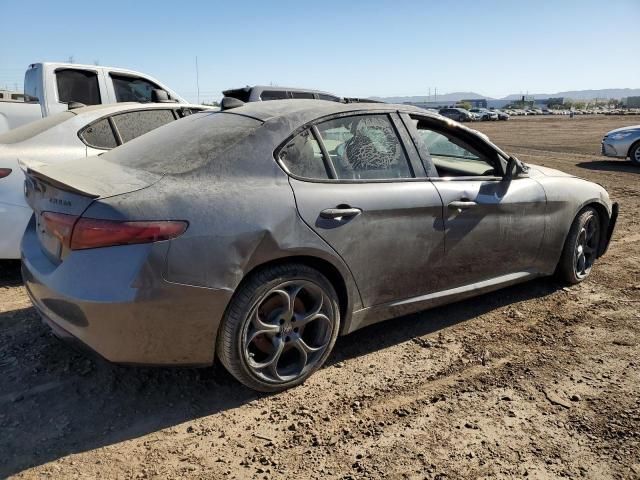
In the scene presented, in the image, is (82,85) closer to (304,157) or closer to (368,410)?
(304,157)

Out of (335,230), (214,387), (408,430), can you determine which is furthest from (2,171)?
(408,430)

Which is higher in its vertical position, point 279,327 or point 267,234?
point 267,234

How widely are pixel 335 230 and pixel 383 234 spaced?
358 mm

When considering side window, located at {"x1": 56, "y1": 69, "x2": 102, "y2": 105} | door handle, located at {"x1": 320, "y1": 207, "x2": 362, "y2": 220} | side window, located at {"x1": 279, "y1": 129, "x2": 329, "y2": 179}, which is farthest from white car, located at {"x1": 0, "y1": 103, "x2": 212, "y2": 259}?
side window, located at {"x1": 56, "y1": 69, "x2": 102, "y2": 105}

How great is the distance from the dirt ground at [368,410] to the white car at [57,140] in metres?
0.77

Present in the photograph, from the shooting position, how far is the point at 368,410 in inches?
111

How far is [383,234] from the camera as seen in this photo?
3.14 m

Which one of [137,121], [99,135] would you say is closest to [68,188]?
[99,135]

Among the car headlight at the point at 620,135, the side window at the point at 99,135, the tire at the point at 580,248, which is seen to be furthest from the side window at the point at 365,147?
the car headlight at the point at 620,135

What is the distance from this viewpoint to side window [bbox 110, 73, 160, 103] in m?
8.01

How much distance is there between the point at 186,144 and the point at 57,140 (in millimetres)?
2097

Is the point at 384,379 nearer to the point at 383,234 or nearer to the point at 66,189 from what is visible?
the point at 383,234

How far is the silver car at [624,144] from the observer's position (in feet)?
42.5

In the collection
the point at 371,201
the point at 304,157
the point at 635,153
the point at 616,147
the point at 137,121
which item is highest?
the point at 137,121
